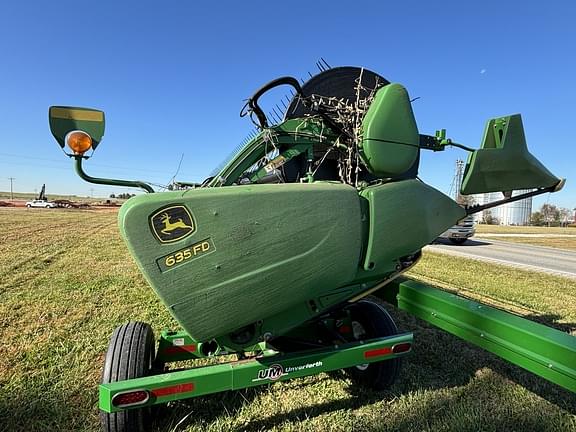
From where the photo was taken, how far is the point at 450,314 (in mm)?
2395

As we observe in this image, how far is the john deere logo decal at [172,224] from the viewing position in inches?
68.4

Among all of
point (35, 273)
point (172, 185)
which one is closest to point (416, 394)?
point (172, 185)

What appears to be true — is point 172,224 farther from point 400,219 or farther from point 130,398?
point 400,219

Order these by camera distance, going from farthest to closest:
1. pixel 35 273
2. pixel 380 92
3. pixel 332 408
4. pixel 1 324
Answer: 1. pixel 35 273
2. pixel 1 324
3. pixel 332 408
4. pixel 380 92

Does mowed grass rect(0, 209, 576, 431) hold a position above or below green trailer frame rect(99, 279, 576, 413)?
below

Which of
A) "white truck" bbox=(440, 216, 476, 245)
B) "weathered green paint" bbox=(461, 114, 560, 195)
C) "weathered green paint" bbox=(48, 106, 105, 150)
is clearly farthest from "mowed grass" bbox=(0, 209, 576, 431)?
"white truck" bbox=(440, 216, 476, 245)

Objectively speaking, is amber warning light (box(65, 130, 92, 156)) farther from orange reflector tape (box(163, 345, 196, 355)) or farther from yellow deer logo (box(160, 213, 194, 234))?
orange reflector tape (box(163, 345, 196, 355))

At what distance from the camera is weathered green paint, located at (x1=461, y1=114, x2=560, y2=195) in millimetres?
2613

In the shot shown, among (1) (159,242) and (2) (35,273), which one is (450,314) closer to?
(1) (159,242)

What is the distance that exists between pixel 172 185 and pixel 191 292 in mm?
1140

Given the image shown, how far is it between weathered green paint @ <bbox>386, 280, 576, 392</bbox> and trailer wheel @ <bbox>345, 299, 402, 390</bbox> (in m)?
0.34

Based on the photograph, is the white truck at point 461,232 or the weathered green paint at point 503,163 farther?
the white truck at point 461,232

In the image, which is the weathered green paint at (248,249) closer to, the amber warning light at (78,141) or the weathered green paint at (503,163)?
the amber warning light at (78,141)

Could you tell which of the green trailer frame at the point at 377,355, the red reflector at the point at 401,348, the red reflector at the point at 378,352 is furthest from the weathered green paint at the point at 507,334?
the red reflector at the point at 378,352
